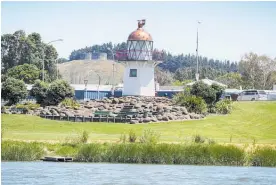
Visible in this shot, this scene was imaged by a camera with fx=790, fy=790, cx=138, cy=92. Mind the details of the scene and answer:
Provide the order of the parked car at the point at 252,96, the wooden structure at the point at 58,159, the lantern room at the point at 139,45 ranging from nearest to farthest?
the wooden structure at the point at 58,159, the lantern room at the point at 139,45, the parked car at the point at 252,96

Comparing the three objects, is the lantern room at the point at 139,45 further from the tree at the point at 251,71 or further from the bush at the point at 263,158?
the tree at the point at 251,71

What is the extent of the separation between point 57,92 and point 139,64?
1060 cm

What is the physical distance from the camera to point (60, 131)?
2753 inches

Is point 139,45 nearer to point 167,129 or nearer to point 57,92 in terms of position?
point 57,92

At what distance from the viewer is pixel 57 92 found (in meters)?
90.2

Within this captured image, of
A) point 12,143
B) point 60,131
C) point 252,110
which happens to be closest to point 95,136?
point 60,131

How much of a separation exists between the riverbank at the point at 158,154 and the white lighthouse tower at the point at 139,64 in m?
41.5

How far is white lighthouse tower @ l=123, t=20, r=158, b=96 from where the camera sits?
306 ft

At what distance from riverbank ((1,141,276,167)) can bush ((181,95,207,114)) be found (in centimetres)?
3241

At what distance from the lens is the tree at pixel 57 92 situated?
3556 inches

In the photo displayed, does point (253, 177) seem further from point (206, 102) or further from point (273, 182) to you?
point (206, 102)

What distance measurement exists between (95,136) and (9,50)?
79.5 metres

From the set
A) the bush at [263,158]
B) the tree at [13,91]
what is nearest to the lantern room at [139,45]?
the tree at [13,91]

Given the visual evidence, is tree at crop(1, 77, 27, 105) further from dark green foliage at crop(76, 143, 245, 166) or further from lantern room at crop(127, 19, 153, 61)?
dark green foliage at crop(76, 143, 245, 166)
